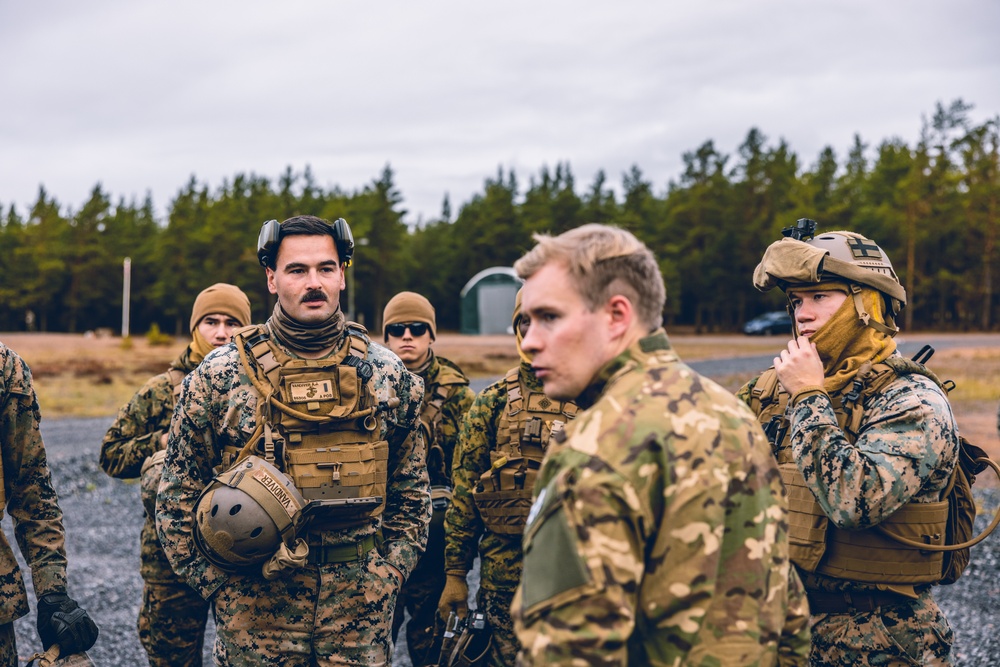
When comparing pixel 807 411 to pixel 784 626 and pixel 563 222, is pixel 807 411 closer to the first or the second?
pixel 784 626

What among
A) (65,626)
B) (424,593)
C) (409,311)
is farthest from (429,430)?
(65,626)

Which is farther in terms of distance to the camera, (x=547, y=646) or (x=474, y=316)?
(x=474, y=316)

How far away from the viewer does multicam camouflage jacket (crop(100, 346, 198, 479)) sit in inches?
207

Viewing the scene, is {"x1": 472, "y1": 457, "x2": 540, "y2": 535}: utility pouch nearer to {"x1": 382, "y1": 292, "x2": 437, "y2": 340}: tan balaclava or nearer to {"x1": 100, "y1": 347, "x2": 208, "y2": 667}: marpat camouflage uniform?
{"x1": 382, "y1": 292, "x2": 437, "y2": 340}: tan balaclava

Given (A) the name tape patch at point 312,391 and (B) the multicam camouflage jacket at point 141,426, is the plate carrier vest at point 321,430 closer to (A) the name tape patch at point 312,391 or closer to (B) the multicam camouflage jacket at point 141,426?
(A) the name tape patch at point 312,391

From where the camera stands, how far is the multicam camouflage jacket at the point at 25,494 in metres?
3.56

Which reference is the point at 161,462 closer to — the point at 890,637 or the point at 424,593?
the point at 424,593

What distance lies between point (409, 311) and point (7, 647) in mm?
3056

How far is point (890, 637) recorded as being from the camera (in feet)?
10.6

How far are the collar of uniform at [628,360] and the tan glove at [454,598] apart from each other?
7.98 feet

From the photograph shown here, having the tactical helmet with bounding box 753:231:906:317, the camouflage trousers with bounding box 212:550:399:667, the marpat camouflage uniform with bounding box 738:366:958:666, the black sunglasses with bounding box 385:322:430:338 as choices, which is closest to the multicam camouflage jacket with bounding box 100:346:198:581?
the black sunglasses with bounding box 385:322:430:338

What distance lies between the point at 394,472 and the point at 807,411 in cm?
188

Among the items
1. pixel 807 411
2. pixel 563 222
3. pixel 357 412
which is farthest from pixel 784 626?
pixel 563 222

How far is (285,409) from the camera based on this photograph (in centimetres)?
351
